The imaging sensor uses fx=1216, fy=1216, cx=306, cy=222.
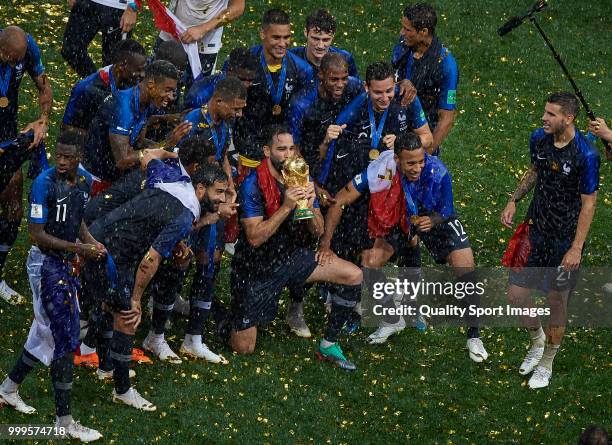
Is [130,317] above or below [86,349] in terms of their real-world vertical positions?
above

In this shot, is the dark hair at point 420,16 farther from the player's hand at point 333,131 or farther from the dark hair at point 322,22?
the player's hand at point 333,131

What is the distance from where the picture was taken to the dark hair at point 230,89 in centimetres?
1025

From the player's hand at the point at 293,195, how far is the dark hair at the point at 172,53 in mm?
1897

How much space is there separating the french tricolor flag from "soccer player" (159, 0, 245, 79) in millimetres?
108

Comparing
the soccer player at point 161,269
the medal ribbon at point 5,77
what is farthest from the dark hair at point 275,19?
the medal ribbon at point 5,77

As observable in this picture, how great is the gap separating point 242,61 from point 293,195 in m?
1.67

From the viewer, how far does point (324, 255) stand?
10594 mm

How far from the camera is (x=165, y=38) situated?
41.7 ft

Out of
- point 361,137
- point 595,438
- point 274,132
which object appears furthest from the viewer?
point 361,137

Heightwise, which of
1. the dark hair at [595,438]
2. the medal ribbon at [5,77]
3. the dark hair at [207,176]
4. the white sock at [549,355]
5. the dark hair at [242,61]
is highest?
the dark hair at [242,61]

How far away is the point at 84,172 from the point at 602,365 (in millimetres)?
4837

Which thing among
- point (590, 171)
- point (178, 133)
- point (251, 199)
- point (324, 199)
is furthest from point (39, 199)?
point (590, 171)

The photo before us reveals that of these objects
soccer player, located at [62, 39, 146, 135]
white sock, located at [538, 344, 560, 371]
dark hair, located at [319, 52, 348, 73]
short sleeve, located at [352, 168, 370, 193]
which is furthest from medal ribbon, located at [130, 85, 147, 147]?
white sock, located at [538, 344, 560, 371]

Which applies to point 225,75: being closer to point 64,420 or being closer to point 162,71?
point 162,71
